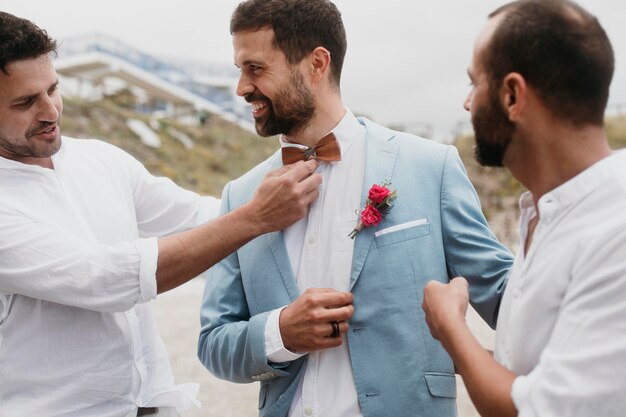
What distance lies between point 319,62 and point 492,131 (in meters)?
1.15

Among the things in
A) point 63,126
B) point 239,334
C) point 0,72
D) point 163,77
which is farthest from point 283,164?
point 163,77

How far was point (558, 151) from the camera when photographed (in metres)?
1.73

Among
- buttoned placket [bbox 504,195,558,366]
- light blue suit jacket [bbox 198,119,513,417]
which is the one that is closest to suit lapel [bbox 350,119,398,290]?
light blue suit jacket [bbox 198,119,513,417]

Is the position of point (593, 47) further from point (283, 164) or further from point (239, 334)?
point (239, 334)

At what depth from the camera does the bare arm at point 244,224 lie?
254 centimetres

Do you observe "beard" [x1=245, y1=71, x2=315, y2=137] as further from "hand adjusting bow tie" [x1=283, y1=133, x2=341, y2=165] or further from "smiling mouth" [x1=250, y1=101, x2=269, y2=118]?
"hand adjusting bow tie" [x1=283, y1=133, x2=341, y2=165]

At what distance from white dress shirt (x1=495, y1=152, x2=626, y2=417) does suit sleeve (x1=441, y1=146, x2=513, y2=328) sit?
0.70 m

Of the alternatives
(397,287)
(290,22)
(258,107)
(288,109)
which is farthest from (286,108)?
(397,287)

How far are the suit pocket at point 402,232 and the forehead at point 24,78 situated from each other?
1.60m

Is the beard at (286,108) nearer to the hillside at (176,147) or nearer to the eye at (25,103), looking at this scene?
the eye at (25,103)

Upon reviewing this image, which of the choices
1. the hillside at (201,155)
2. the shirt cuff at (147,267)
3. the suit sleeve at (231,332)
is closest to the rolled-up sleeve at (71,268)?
the shirt cuff at (147,267)

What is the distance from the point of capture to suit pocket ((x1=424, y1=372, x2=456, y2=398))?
245 centimetres

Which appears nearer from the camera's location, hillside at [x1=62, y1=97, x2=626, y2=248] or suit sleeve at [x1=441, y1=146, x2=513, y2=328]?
suit sleeve at [x1=441, y1=146, x2=513, y2=328]

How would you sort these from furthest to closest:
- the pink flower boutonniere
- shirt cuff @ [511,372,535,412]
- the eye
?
the eye < the pink flower boutonniere < shirt cuff @ [511,372,535,412]
